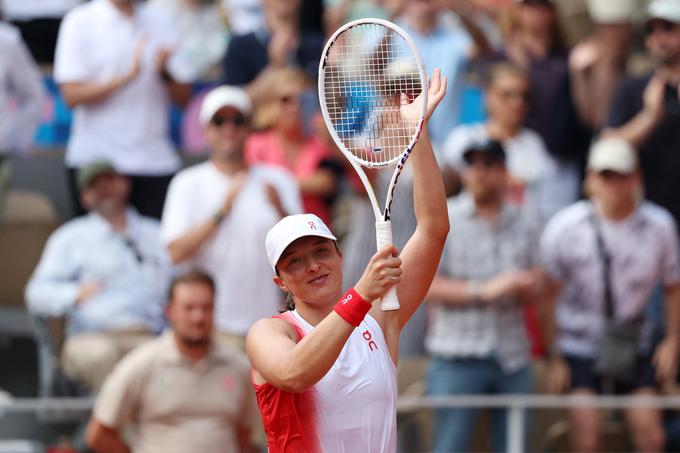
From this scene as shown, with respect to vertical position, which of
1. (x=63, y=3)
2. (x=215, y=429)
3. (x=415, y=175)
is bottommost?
(x=215, y=429)

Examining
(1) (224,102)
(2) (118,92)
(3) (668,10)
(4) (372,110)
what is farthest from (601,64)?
(4) (372,110)

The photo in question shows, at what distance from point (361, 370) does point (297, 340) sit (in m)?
0.22

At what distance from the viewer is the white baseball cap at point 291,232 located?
4.34 m

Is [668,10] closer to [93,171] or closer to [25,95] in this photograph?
[93,171]

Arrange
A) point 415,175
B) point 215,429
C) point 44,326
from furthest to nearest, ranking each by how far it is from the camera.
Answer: point 44,326 → point 215,429 → point 415,175

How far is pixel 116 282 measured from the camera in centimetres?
843

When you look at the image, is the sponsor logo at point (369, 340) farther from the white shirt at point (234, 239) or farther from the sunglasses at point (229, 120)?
the sunglasses at point (229, 120)

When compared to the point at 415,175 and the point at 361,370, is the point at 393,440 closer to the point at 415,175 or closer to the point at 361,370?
the point at 361,370

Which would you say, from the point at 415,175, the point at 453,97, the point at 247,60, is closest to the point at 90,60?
the point at 247,60

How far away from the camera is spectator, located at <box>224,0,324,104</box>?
31.3 ft

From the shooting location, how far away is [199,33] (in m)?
10.4

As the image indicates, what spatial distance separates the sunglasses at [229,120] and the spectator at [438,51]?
1.61 meters

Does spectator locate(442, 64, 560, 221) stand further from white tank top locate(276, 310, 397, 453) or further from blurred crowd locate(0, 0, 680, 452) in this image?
white tank top locate(276, 310, 397, 453)

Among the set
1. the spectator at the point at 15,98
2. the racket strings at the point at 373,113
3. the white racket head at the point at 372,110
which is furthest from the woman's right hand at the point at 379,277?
the spectator at the point at 15,98
